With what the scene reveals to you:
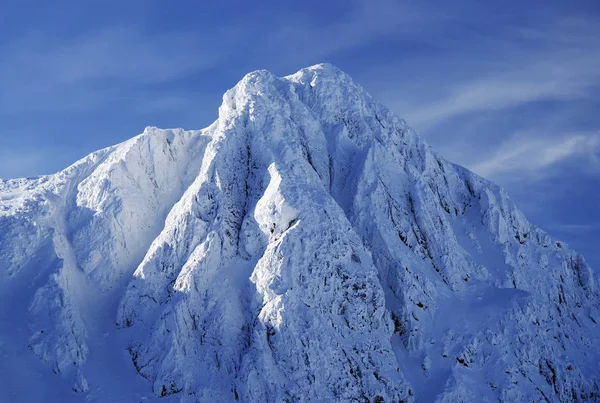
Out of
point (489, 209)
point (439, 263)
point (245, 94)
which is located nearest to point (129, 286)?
point (245, 94)

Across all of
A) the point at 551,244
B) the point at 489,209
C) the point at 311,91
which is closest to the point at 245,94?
the point at 311,91

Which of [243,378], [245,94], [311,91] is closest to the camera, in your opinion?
[243,378]

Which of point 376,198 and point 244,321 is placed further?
point 376,198

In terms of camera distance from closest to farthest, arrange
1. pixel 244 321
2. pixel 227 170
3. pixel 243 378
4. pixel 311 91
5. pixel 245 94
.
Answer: pixel 243 378 < pixel 244 321 < pixel 227 170 < pixel 245 94 < pixel 311 91

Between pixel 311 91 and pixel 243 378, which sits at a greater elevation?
pixel 311 91

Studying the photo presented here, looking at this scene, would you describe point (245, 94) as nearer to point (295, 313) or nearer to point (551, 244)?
point (295, 313)

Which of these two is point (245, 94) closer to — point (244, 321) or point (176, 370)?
point (244, 321)

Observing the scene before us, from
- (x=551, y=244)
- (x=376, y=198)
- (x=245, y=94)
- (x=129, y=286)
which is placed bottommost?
(x=129, y=286)
